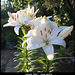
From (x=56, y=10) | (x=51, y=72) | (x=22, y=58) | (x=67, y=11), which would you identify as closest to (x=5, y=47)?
(x=56, y=10)

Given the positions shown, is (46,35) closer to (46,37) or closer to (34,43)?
(46,37)

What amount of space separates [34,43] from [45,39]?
10 centimetres

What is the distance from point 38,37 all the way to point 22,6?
2.60 metres

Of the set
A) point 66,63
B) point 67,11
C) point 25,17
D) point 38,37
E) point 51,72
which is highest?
point 67,11

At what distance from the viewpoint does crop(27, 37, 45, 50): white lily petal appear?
0.61 meters

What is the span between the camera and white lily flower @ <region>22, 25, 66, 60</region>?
2.06 feet

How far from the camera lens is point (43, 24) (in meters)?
0.65

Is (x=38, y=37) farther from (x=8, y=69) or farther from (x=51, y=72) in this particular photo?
(x=8, y=69)

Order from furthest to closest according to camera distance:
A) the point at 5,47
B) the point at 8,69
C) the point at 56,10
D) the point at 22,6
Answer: the point at 5,47 → the point at 56,10 → the point at 22,6 → the point at 8,69

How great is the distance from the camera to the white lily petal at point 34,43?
2.01ft

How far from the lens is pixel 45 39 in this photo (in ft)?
2.32

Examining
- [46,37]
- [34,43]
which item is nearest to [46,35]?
[46,37]

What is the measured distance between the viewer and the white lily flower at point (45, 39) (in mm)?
626

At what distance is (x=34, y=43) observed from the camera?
63 cm
